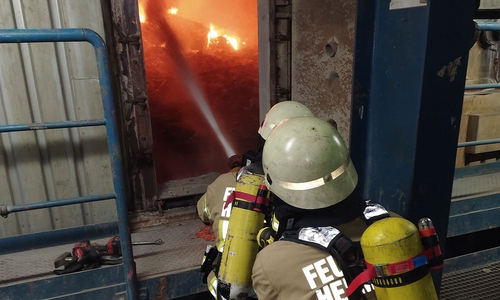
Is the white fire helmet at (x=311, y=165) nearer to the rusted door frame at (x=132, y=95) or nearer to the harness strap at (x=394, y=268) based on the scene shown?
the harness strap at (x=394, y=268)

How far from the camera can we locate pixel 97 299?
2.13 m

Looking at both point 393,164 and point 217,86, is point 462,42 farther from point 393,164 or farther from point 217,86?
point 217,86

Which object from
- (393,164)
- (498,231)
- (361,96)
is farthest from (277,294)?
(498,231)

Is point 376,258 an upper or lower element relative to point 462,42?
lower

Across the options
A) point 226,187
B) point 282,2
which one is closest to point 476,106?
point 282,2

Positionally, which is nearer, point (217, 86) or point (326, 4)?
point (326, 4)

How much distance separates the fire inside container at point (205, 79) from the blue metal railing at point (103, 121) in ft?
10.9

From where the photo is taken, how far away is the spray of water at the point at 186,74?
214 inches

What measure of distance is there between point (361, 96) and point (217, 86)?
393cm

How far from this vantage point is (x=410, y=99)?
163 cm

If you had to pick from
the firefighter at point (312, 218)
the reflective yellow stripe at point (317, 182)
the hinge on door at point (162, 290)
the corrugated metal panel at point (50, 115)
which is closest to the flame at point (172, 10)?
the corrugated metal panel at point (50, 115)

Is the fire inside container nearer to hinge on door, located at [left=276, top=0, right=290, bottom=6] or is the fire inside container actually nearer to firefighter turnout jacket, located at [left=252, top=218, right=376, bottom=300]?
hinge on door, located at [left=276, top=0, right=290, bottom=6]

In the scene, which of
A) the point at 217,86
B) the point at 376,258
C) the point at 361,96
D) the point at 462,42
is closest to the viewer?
the point at 376,258

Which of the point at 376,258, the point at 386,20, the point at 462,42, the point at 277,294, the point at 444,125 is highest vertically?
the point at 386,20
